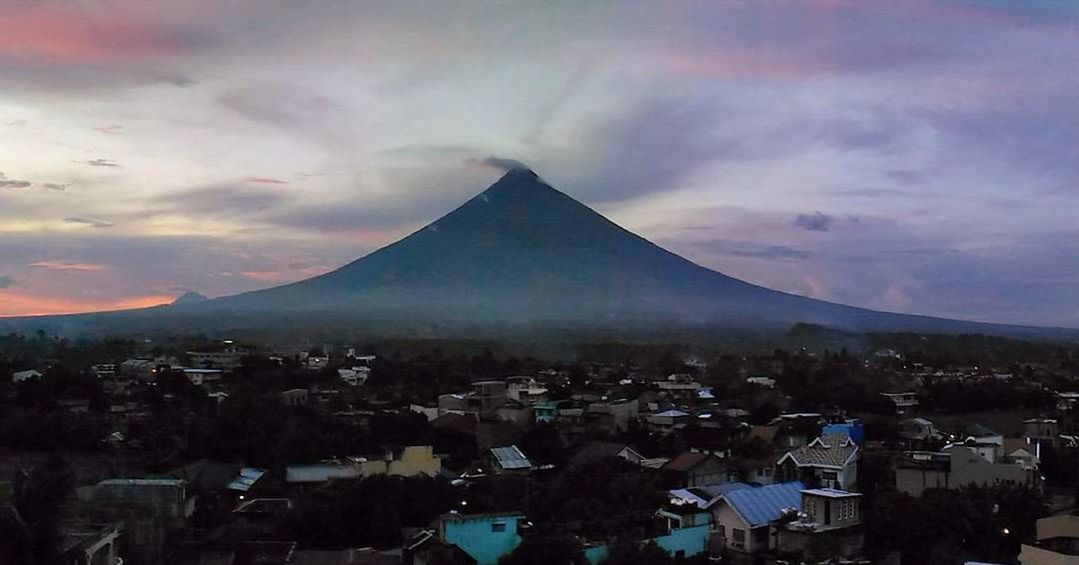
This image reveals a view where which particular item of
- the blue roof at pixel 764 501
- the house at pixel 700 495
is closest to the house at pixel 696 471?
the house at pixel 700 495

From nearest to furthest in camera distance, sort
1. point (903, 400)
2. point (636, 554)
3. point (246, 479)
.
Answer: point (636, 554) < point (246, 479) < point (903, 400)

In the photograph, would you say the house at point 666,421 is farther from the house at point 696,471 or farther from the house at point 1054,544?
the house at point 1054,544

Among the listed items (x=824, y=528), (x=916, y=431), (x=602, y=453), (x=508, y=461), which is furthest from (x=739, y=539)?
(x=916, y=431)

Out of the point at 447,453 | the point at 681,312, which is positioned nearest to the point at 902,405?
the point at 447,453

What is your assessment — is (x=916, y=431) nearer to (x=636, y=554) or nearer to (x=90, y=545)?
(x=636, y=554)

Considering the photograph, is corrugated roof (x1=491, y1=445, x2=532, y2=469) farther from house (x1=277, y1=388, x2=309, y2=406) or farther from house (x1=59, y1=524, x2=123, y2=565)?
house (x1=59, y1=524, x2=123, y2=565)

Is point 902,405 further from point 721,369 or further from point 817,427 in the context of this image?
point 721,369

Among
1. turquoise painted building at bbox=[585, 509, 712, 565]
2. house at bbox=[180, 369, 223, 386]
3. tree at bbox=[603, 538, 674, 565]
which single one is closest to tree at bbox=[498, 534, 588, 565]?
tree at bbox=[603, 538, 674, 565]
